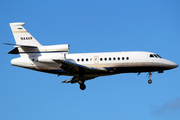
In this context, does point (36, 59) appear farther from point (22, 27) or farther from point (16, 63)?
point (22, 27)

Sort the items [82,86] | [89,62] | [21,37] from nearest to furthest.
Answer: [89,62]
[82,86]
[21,37]

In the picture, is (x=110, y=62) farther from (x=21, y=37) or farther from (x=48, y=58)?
(x=21, y=37)

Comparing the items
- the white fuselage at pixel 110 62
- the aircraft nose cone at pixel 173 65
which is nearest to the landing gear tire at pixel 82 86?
the white fuselage at pixel 110 62

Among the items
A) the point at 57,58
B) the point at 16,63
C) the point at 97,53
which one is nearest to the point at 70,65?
the point at 57,58

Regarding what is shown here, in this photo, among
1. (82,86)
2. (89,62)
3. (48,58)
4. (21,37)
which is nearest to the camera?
(48,58)

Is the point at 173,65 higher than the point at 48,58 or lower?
lower

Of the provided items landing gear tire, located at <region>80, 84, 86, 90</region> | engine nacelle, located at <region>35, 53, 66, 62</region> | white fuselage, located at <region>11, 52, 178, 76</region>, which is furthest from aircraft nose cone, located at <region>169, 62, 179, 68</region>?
engine nacelle, located at <region>35, 53, 66, 62</region>

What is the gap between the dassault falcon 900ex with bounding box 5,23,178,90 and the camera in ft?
104

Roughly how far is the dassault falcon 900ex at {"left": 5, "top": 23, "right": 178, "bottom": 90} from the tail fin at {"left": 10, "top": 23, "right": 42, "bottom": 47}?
11.2 inches

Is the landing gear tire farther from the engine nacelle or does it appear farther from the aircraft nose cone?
the aircraft nose cone

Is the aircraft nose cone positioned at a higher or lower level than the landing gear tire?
higher

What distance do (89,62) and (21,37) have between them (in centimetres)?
827

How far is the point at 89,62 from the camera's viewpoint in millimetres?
31984

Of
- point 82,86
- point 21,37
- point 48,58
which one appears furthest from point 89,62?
point 21,37
